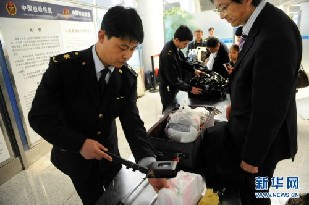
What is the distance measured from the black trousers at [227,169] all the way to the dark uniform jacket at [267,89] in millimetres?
85

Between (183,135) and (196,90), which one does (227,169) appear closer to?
(183,135)

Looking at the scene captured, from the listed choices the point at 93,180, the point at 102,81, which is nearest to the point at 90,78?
the point at 102,81

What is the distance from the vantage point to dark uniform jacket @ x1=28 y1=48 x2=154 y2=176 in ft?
3.46

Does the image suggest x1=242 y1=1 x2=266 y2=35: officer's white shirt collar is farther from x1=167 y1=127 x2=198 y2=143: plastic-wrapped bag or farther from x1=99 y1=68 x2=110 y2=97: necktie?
x1=99 y1=68 x2=110 y2=97: necktie

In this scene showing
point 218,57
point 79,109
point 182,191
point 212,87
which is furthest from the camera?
point 218,57

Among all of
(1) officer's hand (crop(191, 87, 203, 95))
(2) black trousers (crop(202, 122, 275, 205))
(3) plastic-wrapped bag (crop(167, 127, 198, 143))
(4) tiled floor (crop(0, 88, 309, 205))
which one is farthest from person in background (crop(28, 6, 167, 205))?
(1) officer's hand (crop(191, 87, 203, 95))

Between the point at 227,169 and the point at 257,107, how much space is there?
40cm

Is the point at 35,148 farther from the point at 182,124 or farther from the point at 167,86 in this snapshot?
the point at 182,124

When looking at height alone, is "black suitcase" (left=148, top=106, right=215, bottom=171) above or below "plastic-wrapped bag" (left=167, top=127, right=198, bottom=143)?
below

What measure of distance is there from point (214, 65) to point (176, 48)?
0.84 metres

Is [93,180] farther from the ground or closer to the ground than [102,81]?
closer to the ground

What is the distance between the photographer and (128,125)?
1.30m

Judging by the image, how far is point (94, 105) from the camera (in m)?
1.20

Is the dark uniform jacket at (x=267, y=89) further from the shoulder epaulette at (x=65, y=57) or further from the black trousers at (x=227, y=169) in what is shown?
the shoulder epaulette at (x=65, y=57)
